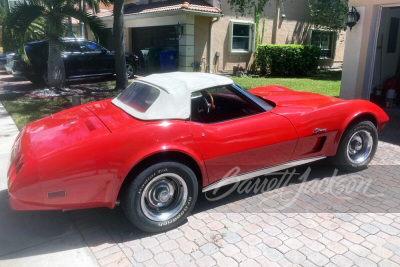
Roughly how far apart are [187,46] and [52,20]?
19.9 ft

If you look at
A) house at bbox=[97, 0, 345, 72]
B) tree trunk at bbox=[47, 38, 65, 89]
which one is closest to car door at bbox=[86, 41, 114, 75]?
house at bbox=[97, 0, 345, 72]

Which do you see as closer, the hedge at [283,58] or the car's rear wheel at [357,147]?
the car's rear wheel at [357,147]

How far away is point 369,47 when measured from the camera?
7961 millimetres

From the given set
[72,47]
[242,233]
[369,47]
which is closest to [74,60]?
[72,47]

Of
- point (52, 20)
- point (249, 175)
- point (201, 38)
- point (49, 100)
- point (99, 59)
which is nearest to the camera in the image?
point (249, 175)

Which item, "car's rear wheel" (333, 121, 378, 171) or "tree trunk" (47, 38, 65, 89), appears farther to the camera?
"tree trunk" (47, 38, 65, 89)

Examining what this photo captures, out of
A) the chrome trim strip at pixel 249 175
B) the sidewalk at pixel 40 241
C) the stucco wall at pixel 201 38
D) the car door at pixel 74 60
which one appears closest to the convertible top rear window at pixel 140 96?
the chrome trim strip at pixel 249 175

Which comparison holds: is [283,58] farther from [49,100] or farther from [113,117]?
[113,117]

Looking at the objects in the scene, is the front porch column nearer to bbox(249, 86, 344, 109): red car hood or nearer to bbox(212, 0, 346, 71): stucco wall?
bbox(212, 0, 346, 71): stucco wall

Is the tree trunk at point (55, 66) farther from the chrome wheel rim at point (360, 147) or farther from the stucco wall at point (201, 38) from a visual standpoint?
the chrome wheel rim at point (360, 147)

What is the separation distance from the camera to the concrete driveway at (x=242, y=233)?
9.39 feet

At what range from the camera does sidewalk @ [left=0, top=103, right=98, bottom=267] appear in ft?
9.36

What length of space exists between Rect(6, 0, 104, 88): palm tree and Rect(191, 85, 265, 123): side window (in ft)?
23.5

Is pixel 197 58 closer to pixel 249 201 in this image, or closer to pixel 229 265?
pixel 249 201
